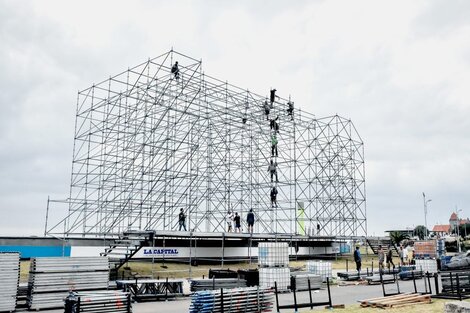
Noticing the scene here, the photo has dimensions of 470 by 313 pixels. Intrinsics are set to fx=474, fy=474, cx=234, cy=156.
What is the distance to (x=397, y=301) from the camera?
1398 centimetres

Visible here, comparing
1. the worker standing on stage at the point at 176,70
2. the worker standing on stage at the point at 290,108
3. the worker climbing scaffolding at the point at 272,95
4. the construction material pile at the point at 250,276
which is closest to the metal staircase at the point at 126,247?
the construction material pile at the point at 250,276

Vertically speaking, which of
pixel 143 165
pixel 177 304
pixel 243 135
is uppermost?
pixel 243 135

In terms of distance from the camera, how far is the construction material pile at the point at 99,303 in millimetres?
10523

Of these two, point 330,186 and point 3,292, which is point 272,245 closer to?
point 3,292

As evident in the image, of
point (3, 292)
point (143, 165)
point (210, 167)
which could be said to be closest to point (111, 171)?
point (143, 165)

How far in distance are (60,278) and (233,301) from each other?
5474mm

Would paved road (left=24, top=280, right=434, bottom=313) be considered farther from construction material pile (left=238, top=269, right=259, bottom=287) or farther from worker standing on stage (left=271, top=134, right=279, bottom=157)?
worker standing on stage (left=271, top=134, right=279, bottom=157)

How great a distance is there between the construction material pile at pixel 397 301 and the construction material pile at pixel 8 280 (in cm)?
989

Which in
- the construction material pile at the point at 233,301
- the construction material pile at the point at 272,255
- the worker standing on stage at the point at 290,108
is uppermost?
the worker standing on stage at the point at 290,108

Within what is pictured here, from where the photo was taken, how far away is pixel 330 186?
3634 centimetres

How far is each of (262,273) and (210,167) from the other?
513 inches

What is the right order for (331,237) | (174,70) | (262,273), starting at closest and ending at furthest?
(262,273) < (174,70) < (331,237)

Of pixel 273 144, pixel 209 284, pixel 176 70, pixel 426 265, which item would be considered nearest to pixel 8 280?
pixel 209 284

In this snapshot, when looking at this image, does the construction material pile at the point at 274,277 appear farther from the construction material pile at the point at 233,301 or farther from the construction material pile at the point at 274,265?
the construction material pile at the point at 233,301
